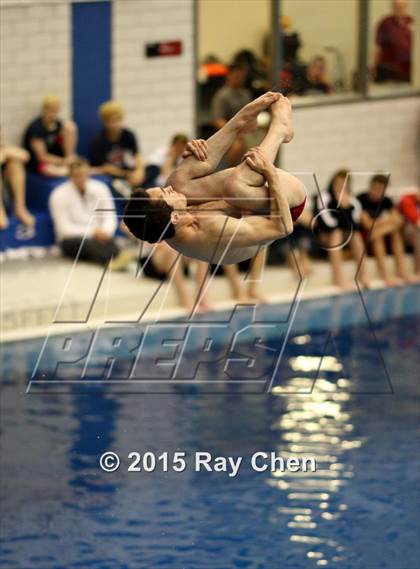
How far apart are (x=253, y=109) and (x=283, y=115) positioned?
0.51 ft

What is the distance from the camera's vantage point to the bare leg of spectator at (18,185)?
1481 cm

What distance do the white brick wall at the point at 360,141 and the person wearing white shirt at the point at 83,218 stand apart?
267cm

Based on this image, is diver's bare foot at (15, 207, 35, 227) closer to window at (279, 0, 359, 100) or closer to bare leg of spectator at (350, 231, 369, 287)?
bare leg of spectator at (350, 231, 369, 287)

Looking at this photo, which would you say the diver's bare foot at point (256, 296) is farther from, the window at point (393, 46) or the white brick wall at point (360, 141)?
the window at point (393, 46)

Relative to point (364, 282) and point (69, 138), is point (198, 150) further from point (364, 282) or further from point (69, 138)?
point (364, 282)

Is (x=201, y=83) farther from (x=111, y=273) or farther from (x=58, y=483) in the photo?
(x=58, y=483)

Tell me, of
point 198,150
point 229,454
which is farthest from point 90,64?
point 198,150

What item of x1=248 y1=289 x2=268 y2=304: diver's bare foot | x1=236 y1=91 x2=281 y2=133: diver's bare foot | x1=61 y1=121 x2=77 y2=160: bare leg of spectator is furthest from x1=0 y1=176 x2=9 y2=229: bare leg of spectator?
x1=236 y1=91 x2=281 y2=133: diver's bare foot

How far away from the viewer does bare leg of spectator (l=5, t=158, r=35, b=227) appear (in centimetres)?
1481

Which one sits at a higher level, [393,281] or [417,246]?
[417,246]

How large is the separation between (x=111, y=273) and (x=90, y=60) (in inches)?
86.2

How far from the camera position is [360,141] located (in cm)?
1759

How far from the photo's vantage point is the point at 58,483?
11.6 metres

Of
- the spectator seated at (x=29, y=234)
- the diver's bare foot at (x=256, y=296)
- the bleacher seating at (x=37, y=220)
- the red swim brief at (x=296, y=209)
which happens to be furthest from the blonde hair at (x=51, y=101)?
the red swim brief at (x=296, y=209)
